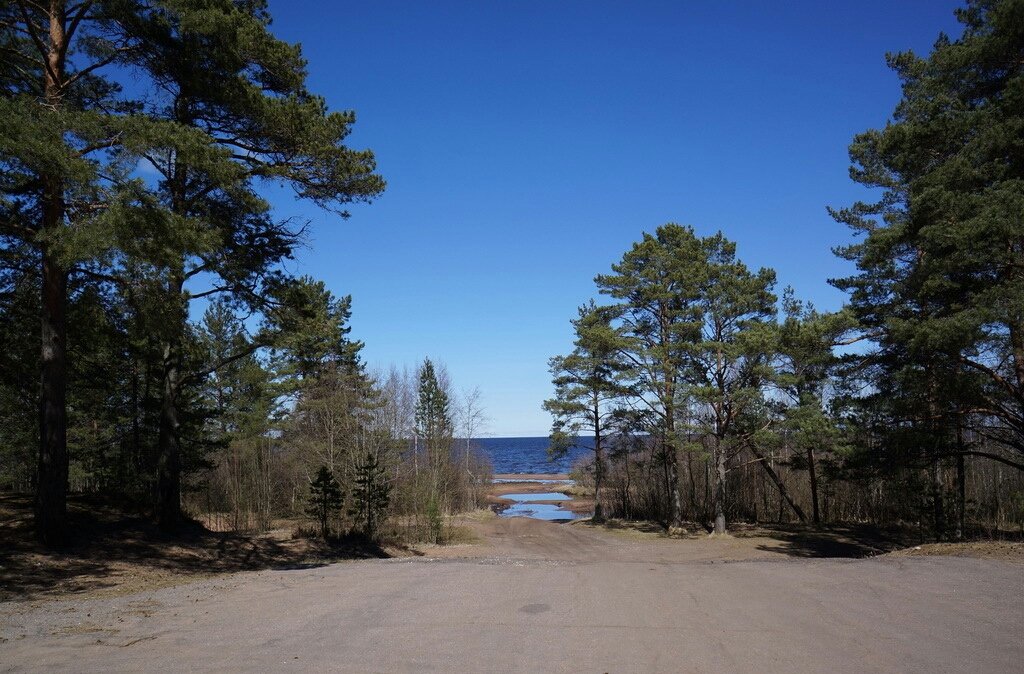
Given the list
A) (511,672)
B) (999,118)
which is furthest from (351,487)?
(999,118)

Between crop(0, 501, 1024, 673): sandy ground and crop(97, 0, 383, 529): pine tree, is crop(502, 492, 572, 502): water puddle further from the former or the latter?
crop(0, 501, 1024, 673): sandy ground

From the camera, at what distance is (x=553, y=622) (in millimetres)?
6602

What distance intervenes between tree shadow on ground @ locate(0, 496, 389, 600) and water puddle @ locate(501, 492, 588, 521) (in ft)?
90.1

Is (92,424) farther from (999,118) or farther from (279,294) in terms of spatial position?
(999,118)

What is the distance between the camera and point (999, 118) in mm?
13977

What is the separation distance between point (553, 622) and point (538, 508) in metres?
51.6

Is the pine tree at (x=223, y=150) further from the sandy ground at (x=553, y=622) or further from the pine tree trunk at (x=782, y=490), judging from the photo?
the pine tree trunk at (x=782, y=490)

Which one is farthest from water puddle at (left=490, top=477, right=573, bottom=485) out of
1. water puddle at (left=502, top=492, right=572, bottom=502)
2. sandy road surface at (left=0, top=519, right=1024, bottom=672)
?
sandy road surface at (left=0, top=519, right=1024, bottom=672)

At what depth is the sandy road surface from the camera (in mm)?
5371

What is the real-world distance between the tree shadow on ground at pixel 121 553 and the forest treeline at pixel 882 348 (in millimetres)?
14461

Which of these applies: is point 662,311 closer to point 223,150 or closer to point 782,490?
point 782,490

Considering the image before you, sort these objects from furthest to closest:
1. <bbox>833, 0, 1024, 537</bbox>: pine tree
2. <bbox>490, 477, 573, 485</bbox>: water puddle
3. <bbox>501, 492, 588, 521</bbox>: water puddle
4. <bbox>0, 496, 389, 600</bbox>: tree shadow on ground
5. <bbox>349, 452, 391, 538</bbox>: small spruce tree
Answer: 1. <bbox>490, 477, 573, 485</bbox>: water puddle
2. <bbox>501, 492, 588, 521</bbox>: water puddle
3. <bbox>349, 452, 391, 538</bbox>: small spruce tree
4. <bbox>833, 0, 1024, 537</bbox>: pine tree
5. <bbox>0, 496, 389, 600</bbox>: tree shadow on ground

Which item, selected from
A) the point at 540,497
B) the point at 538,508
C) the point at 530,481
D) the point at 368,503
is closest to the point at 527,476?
the point at 530,481

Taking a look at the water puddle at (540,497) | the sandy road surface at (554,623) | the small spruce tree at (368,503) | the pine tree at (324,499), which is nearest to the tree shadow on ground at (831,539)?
the sandy road surface at (554,623)
